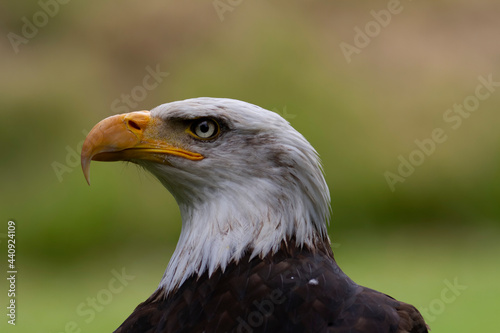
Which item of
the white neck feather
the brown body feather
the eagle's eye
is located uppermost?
the eagle's eye

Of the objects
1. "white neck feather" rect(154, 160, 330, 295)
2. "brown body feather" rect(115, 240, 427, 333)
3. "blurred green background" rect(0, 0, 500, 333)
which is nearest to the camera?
"brown body feather" rect(115, 240, 427, 333)

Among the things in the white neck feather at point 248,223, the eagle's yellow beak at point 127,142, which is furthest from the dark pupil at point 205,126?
the white neck feather at point 248,223

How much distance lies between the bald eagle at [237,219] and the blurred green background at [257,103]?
14.1 ft

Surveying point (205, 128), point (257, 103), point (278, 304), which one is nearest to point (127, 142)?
point (205, 128)

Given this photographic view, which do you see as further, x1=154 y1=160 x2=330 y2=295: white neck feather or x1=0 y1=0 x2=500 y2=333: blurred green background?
x1=0 y1=0 x2=500 y2=333: blurred green background

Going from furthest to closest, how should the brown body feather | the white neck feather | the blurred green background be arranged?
the blurred green background, the white neck feather, the brown body feather

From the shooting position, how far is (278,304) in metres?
2.67

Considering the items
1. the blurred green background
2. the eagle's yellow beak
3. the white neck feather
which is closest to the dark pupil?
the eagle's yellow beak

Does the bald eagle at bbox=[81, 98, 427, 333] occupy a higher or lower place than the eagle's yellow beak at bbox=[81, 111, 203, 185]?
lower

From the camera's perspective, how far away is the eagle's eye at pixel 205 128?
9.62 feet

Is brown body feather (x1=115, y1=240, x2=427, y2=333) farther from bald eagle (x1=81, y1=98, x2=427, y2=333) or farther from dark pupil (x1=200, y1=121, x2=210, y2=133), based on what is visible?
dark pupil (x1=200, y1=121, x2=210, y2=133)

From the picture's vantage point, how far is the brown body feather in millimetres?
2633

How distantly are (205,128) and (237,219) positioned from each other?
0.37 metres

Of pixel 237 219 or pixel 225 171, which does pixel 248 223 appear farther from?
pixel 225 171
